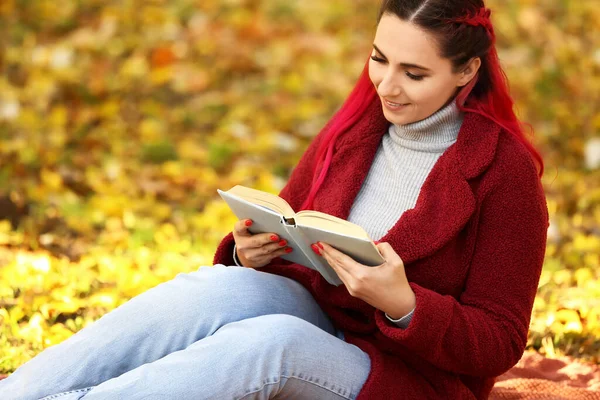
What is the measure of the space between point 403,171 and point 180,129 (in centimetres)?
289

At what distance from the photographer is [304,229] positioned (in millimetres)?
1681

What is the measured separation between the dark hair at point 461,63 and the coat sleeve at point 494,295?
169 mm

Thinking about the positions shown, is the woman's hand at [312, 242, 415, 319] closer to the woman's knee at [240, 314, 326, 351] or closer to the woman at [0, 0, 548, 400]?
the woman at [0, 0, 548, 400]

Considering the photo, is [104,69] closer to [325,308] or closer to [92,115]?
[92,115]

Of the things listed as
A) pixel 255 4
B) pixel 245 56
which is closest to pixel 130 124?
pixel 245 56

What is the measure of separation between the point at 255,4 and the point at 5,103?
2.05 metres

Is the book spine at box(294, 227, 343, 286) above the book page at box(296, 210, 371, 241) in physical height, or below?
below

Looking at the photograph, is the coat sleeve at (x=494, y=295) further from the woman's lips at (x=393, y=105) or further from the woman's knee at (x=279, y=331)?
the woman's lips at (x=393, y=105)

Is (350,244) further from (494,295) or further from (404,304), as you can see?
(494,295)

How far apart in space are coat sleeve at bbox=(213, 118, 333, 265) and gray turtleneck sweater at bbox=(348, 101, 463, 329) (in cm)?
17

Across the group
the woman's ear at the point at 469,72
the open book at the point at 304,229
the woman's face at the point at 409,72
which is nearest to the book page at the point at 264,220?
the open book at the point at 304,229

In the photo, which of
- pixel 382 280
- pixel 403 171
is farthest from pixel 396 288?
pixel 403 171

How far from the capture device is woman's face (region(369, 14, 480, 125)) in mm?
1812

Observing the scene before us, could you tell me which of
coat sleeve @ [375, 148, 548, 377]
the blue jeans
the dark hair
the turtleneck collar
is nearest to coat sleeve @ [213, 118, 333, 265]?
the dark hair
